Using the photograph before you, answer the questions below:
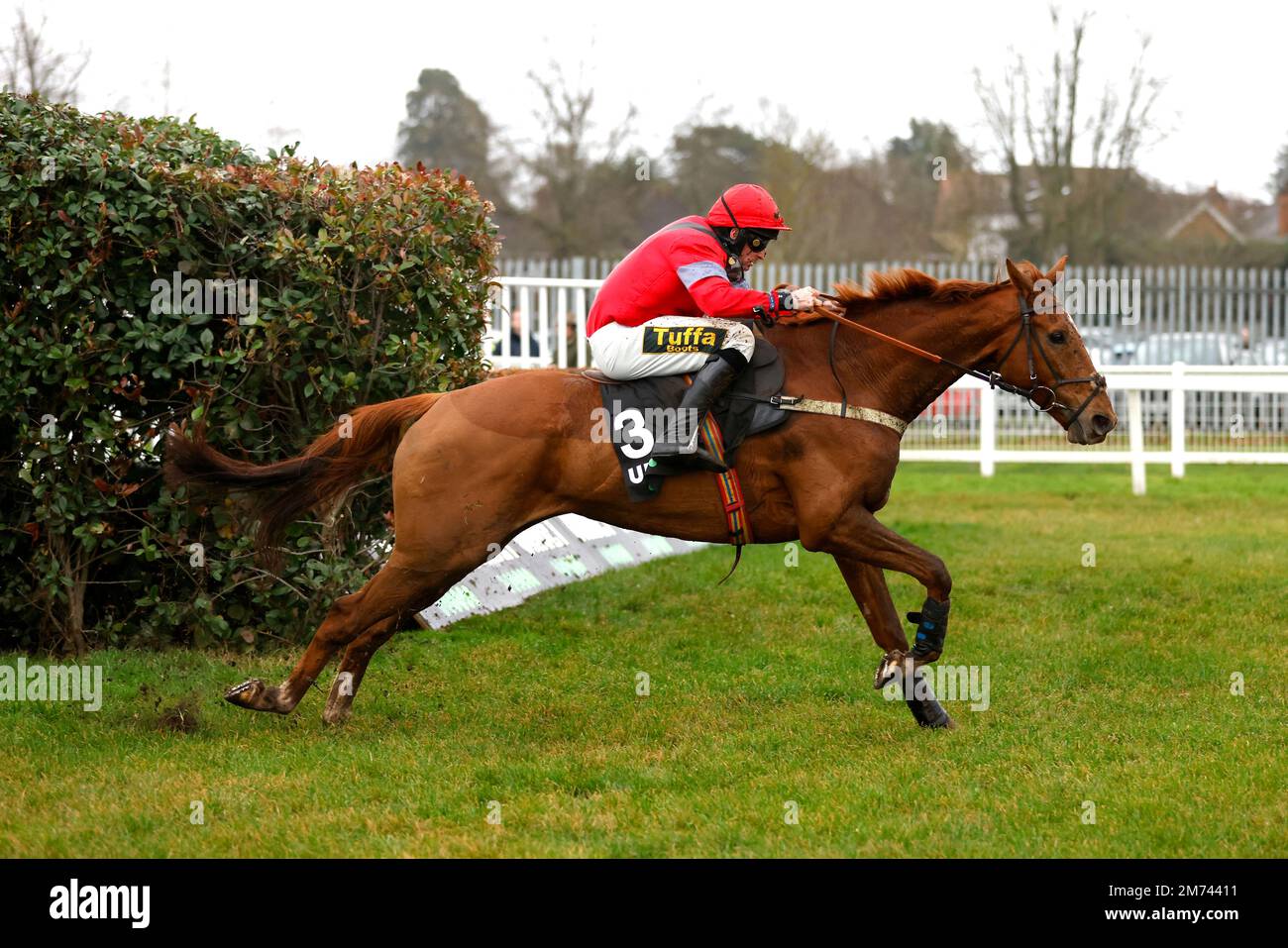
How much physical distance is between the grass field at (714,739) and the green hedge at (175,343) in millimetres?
526

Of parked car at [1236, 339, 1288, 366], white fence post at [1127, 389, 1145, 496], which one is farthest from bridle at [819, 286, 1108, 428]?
parked car at [1236, 339, 1288, 366]

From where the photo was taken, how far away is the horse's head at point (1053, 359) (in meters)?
6.30

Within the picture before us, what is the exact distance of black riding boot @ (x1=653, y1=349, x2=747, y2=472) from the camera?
20.2 ft

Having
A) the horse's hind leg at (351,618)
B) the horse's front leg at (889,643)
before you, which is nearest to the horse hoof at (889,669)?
the horse's front leg at (889,643)

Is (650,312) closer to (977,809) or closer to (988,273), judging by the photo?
(977,809)

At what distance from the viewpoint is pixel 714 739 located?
20.3 feet

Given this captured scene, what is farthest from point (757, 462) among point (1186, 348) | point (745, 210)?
point (1186, 348)

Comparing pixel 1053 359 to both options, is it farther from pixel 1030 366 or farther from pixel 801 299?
Answer: pixel 801 299

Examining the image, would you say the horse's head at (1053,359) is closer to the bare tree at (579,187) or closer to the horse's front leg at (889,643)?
the horse's front leg at (889,643)

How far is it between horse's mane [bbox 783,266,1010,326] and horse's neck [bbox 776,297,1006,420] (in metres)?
0.05

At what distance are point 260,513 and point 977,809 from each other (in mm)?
3595

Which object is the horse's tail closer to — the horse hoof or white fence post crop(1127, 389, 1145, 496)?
the horse hoof
